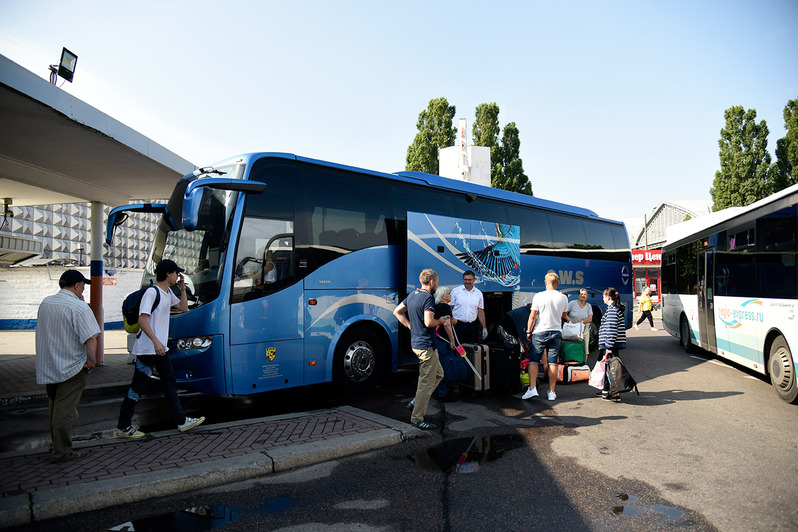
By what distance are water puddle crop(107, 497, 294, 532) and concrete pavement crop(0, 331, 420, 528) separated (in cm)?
43

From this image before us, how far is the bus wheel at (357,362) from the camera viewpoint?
770 centimetres

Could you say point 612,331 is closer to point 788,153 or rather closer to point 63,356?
point 63,356

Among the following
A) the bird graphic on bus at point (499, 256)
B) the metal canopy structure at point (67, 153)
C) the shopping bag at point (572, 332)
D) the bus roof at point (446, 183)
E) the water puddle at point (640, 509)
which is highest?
the metal canopy structure at point (67, 153)

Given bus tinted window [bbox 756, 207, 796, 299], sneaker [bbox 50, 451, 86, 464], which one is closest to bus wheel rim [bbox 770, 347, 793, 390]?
bus tinted window [bbox 756, 207, 796, 299]

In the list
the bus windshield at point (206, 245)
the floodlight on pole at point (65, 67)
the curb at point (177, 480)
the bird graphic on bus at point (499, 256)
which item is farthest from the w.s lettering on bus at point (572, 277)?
the floodlight on pole at point (65, 67)

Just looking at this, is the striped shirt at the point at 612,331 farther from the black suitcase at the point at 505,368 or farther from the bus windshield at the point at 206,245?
the bus windshield at the point at 206,245

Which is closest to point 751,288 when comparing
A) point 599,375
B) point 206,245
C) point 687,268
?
point 599,375

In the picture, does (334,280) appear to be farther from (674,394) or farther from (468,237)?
(674,394)

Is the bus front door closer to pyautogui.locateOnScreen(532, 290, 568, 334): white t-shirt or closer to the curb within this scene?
pyautogui.locateOnScreen(532, 290, 568, 334): white t-shirt

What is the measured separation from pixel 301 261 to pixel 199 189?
173 centimetres

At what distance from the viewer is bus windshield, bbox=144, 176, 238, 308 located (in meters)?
6.45

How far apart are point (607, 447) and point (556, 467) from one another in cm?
96

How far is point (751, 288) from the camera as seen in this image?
27.6 ft

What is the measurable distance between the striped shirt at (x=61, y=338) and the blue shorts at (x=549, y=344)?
5.74 metres
